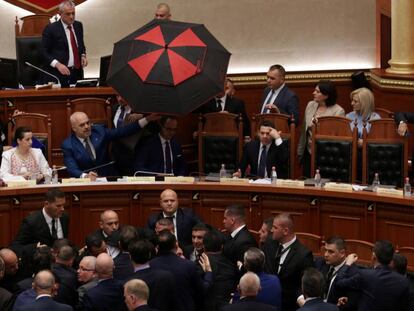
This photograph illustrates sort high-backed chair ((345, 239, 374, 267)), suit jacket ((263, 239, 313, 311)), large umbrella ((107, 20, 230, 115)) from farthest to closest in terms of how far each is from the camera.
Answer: large umbrella ((107, 20, 230, 115)) → high-backed chair ((345, 239, 374, 267)) → suit jacket ((263, 239, 313, 311))

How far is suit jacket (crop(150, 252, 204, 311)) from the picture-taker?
854 cm

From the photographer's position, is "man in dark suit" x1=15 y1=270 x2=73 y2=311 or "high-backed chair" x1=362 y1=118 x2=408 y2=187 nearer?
"man in dark suit" x1=15 y1=270 x2=73 y2=311

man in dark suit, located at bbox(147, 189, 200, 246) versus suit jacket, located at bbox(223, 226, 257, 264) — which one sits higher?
man in dark suit, located at bbox(147, 189, 200, 246)

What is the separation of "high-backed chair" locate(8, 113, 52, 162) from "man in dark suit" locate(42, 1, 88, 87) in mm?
949

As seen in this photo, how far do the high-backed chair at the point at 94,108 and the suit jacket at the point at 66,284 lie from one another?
12.0 ft

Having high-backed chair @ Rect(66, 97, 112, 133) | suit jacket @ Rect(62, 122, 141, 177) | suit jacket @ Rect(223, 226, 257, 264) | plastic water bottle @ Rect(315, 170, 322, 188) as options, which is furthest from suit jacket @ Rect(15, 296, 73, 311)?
high-backed chair @ Rect(66, 97, 112, 133)

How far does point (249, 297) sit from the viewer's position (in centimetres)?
787

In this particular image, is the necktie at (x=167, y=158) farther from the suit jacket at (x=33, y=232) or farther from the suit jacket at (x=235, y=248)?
the suit jacket at (x=235, y=248)

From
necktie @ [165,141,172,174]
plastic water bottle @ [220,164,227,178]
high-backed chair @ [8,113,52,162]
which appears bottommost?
plastic water bottle @ [220,164,227,178]

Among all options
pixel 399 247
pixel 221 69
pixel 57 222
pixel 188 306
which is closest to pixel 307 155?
pixel 221 69

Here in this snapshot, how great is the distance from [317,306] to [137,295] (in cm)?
119

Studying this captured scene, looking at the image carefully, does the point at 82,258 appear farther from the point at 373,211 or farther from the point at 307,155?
the point at 307,155

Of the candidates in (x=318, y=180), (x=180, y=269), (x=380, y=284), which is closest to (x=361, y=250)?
(x=380, y=284)

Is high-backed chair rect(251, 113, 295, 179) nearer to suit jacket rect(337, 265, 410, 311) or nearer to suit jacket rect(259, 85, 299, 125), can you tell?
suit jacket rect(259, 85, 299, 125)
